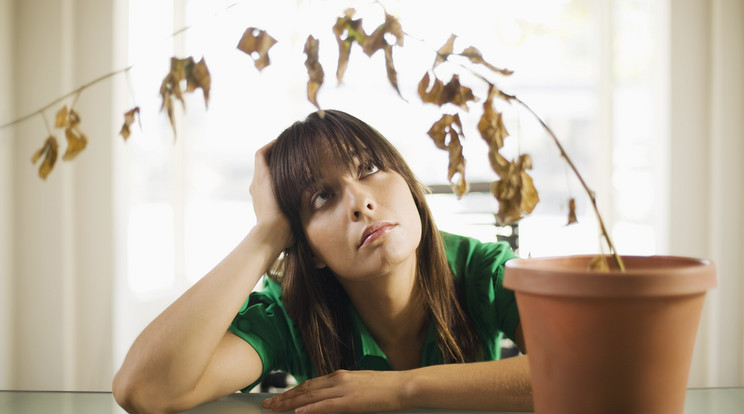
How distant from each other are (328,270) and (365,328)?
13 cm

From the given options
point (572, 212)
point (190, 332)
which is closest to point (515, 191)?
point (572, 212)

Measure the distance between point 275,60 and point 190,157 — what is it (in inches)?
28.1

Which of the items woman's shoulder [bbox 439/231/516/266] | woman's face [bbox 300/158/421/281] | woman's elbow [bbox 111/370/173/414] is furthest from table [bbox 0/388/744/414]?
woman's shoulder [bbox 439/231/516/266]

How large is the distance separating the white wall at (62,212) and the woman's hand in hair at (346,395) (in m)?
2.71

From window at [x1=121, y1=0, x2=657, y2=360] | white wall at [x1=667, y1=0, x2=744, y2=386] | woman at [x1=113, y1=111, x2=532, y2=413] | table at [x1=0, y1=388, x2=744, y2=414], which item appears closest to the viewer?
table at [x1=0, y1=388, x2=744, y2=414]

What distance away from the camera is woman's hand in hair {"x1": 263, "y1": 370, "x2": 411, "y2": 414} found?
74cm

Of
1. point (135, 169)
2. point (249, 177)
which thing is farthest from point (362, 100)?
point (135, 169)

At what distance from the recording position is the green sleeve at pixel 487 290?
1223mm

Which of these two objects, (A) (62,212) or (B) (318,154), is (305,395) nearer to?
(B) (318,154)

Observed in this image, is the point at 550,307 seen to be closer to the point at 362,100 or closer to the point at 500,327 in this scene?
the point at 500,327

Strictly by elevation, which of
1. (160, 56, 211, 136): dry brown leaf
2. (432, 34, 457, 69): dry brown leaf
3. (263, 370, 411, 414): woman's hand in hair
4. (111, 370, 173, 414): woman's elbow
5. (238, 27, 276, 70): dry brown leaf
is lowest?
(111, 370, 173, 414): woman's elbow

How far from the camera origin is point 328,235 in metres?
1.07

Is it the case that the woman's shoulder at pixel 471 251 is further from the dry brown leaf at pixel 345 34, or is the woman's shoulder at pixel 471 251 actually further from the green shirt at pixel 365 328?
the dry brown leaf at pixel 345 34

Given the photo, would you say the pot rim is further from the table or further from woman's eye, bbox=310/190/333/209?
woman's eye, bbox=310/190/333/209
